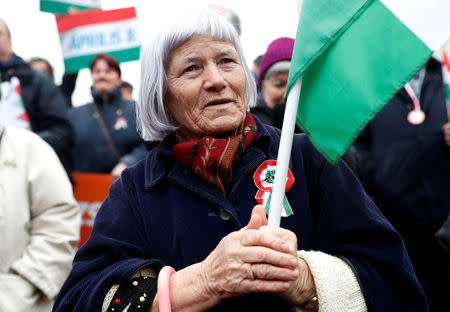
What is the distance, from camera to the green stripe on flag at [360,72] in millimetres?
1794

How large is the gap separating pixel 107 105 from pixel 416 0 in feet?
13.8

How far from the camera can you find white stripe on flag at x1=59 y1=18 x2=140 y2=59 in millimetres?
6305

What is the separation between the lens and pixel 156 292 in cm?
195

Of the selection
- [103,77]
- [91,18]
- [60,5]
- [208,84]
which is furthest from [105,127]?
[208,84]

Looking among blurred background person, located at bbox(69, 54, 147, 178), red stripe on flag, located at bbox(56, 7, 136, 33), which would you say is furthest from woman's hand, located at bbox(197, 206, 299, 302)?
red stripe on flag, located at bbox(56, 7, 136, 33)

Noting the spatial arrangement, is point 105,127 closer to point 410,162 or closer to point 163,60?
point 410,162

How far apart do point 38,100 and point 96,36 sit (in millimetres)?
1959

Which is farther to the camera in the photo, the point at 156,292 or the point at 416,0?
the point at 156,292

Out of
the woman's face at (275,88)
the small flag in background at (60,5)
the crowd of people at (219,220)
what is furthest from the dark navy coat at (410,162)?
the small flag in background at (60,5)

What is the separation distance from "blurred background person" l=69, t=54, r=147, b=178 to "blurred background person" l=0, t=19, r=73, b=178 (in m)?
0.56

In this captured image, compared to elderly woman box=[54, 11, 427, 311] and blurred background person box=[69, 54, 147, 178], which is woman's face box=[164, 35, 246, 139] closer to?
elderly woman box=[54, 11, 427, 311]

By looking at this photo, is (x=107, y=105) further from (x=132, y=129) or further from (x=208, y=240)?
(x=208, y=240)

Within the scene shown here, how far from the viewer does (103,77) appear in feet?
18.7

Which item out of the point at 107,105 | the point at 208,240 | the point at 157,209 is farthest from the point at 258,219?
the point at 107,105
